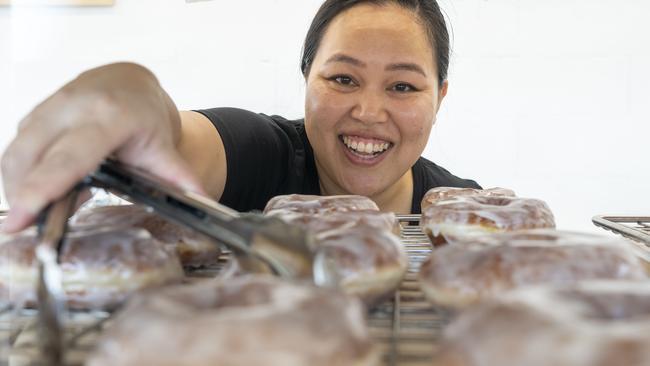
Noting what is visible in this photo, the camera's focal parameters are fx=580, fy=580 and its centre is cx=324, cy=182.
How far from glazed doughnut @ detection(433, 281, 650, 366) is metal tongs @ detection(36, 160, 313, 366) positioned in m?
0.31

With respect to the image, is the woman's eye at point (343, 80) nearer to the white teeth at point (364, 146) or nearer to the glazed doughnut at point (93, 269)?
the white teeth at point (364, 146)

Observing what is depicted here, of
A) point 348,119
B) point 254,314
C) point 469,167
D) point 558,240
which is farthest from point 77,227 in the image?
point 469,167

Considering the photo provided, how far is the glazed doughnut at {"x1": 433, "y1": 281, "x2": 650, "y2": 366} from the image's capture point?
671 mm

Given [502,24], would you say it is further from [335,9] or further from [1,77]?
[1,77]

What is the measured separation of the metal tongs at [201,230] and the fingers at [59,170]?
0.08 ft

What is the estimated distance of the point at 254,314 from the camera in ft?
2.52

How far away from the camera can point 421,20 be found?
278 cm

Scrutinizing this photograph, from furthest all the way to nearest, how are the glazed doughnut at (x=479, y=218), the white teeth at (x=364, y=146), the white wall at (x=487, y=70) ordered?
1. the white wall at (x=487, y=70)
2. the white teeth at (x=364, y=146)
3. the glazed doughnut at (x=479, y=218)

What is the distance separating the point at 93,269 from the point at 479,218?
105 centimetres

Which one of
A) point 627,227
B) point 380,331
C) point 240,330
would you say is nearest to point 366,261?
point 380,331

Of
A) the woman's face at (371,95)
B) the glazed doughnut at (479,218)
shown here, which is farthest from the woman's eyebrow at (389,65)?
the glazed doughnut at (479,218)

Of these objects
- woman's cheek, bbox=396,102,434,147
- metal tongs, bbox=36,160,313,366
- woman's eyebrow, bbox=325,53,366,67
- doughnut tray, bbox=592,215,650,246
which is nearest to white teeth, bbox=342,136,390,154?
woman's cheek, bbox=396,102,434,147

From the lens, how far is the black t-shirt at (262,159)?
8.70 ft

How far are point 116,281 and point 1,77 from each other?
4550 millimetres
